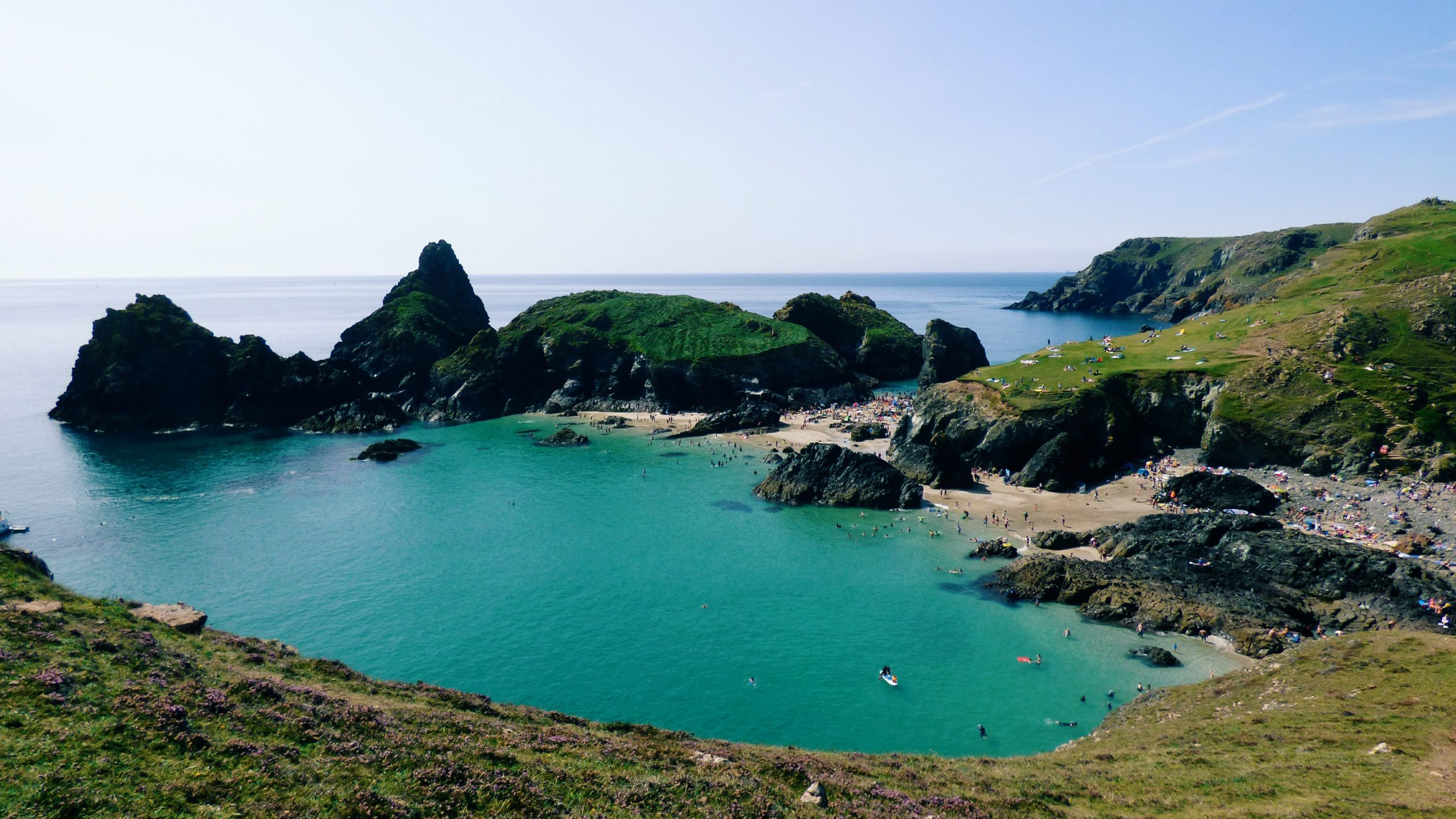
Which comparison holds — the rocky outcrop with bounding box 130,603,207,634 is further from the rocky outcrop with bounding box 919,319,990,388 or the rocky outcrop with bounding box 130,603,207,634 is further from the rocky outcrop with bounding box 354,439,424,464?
the rocky outcrop with bounding box 919,319,990,388

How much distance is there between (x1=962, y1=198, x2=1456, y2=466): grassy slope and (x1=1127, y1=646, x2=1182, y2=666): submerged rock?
3976 cm

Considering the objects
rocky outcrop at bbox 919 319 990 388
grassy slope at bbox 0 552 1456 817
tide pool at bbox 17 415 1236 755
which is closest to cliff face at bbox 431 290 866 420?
rocky outcrop at bbox 919 319 990 388

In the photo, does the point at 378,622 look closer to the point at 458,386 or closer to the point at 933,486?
the point at 933,486

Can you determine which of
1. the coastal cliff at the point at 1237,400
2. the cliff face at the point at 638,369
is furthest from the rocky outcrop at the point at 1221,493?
the cliff face at the point at 638,369

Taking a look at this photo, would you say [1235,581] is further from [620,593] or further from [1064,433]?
[620,593]

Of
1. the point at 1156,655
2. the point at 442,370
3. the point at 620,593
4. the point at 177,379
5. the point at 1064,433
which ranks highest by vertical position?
the point at 442,370

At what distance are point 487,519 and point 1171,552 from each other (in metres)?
62.3

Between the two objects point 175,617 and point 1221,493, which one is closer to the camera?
point 175,617

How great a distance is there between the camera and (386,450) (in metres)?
91.8

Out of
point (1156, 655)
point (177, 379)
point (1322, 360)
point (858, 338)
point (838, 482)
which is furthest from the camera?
point (858, 338)

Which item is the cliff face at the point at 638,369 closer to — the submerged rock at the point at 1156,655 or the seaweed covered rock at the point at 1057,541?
the seaweed covered rock at the point at 1057,541

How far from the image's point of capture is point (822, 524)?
64.9 m

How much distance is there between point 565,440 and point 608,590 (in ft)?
168

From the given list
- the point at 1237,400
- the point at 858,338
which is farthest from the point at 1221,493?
the point at 858,338
